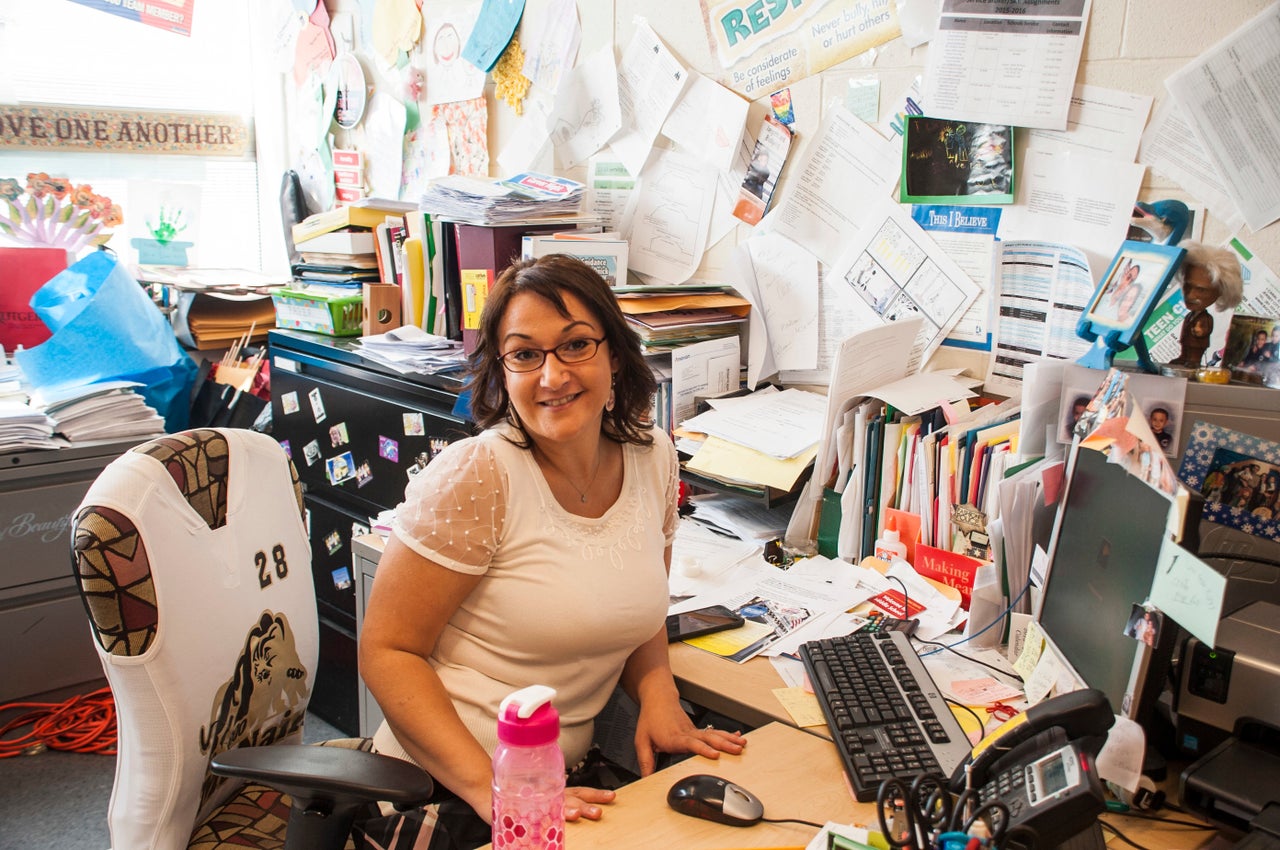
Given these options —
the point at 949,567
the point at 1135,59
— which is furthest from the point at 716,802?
the point at 1135,59

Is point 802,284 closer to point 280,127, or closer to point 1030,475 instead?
point 1030,475

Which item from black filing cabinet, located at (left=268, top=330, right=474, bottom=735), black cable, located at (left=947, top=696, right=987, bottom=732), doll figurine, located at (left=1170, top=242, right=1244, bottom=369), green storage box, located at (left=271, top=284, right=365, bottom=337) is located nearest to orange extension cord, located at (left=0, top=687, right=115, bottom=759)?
black filing cabinet, located at (left=268, top=330, right=474, bottom=735)

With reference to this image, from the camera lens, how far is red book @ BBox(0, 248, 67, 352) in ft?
9.98

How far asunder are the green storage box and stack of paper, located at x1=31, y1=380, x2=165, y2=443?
49 cm

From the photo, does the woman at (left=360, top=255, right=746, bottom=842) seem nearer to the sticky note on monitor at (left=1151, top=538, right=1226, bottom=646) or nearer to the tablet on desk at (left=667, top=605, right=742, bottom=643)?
the tablet on desk at (left=667, top=605, right=742, bottom=643)

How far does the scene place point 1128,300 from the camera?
4.52ft

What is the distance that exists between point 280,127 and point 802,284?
2.45 metres

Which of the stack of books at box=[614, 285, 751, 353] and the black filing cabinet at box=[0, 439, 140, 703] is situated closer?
the stack of books at box=[614, 285, 751, 353]

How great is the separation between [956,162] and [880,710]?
40.8 inches

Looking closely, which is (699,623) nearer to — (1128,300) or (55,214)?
(1128,300)

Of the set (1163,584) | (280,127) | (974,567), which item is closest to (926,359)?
(974,567)

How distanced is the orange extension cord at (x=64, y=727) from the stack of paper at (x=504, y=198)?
1.50m

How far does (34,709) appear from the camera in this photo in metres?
2.62

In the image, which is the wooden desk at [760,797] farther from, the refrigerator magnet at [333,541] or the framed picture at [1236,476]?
the refrigerator magnet at [333,541]
